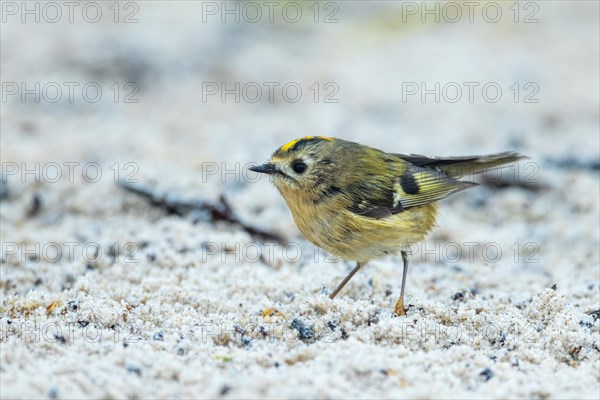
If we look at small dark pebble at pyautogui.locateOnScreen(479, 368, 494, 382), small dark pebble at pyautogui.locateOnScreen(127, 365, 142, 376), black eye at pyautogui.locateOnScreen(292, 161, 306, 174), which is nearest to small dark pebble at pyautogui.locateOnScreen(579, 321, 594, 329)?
small dark pebble at pyautogui.locateOnScreen(479, 368, 494, 382)

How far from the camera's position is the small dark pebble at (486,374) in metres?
2.90

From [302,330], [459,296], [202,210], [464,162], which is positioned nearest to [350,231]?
[459,296]

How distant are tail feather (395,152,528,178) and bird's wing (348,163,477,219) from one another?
0.11 m

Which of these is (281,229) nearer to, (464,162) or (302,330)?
(464,162)

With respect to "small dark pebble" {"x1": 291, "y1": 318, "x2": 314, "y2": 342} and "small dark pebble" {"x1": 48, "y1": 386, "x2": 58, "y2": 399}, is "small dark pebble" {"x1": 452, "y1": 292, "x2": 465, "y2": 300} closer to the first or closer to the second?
"small dark pebble" {"x1": 291, "y1": 318, "x2": 314, "y2": 342}

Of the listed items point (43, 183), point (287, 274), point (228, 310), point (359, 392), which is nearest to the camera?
point (359, 392)

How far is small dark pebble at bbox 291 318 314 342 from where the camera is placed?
11.0 feet

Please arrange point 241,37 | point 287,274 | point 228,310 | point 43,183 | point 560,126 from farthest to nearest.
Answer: point 241,37, point 560,126, point 43,183, point 287,274, point 228,310

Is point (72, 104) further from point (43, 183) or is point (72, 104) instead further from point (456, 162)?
point (456, 162)

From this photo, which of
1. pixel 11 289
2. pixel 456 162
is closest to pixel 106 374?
pixel 11 289

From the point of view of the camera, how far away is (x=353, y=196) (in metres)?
4.24

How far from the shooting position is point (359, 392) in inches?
107

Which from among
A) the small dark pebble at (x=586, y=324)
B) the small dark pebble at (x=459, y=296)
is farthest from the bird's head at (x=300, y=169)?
the small dark pebble at (x=586, y=324)

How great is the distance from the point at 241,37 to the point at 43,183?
4035 mm
